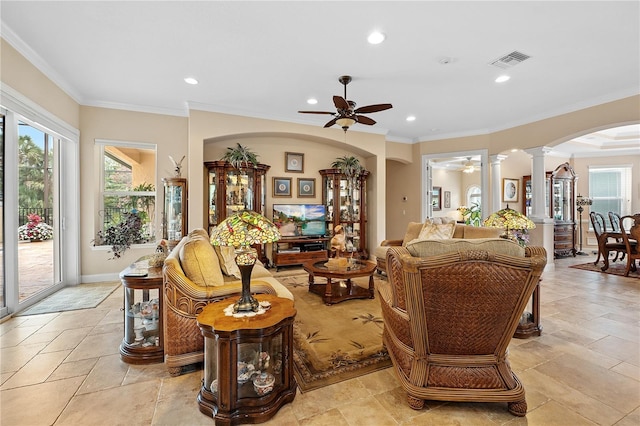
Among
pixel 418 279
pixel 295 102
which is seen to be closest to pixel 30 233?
pixel 295 102

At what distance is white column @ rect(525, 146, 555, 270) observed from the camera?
5641 millimetres

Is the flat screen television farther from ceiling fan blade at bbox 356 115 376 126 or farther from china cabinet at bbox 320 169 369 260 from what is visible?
ceiling fan blade at bbox 356 115 376 126

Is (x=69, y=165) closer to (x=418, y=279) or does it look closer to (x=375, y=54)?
(x=375, y=54)

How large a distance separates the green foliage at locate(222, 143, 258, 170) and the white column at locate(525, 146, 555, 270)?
5334mm

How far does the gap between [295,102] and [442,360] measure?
421 cm

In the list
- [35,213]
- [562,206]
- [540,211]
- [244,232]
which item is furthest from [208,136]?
[562,206]

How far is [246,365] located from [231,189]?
402 cm

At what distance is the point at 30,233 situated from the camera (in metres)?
3.79

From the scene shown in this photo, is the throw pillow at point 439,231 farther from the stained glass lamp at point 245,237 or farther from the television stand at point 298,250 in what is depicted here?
the stained glass lamp at point 245,237

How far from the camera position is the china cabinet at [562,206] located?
7141 mm

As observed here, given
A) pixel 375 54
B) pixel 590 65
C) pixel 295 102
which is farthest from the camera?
pixel 295 102

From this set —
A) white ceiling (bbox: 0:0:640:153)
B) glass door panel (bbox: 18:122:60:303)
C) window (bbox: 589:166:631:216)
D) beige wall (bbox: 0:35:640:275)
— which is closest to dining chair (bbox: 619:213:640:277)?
beige wall (bbox: 0:35:640:275)

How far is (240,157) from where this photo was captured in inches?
207

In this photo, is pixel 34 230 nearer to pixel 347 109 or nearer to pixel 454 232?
pixel 347 109
